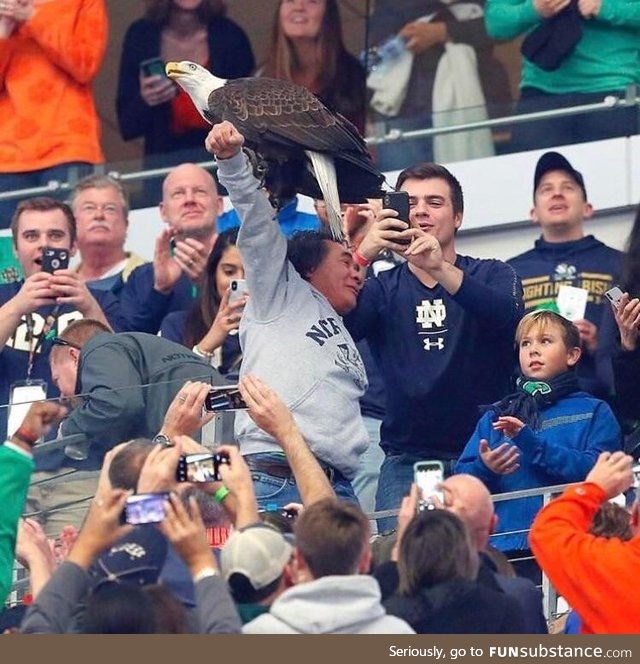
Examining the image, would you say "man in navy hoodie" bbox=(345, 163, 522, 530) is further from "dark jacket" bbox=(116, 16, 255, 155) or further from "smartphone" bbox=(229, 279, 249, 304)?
"dark jacket" bbox=(116, 16, 255, 155)

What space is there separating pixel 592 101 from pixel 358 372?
12.8 ft

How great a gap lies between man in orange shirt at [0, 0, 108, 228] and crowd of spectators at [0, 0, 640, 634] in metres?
0.05

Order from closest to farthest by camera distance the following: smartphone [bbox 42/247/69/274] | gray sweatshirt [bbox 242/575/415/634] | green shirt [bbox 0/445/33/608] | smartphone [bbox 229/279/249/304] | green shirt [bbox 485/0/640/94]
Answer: gray sweatshirt [bbox 242/575/415/634] < green shirt [bbox 0/445/33/608] < smartphone [bbox 229/279/249/304] < smartphone [bbox 42/247/69/274] < green shirt [bbox 485/0/640/94]

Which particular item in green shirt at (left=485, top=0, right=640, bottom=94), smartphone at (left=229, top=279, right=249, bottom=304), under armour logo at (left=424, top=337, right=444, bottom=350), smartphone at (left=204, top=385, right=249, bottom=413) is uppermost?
green shirt at (left=485, top=0, right=640, bottom=94)

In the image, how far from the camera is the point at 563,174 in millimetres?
12812

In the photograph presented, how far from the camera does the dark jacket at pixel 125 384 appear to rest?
9.67 metres

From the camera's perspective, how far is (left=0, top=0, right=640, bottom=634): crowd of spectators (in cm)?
819

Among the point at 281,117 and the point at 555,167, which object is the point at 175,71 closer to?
the point at 281,117

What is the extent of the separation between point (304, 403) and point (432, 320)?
3.63ft

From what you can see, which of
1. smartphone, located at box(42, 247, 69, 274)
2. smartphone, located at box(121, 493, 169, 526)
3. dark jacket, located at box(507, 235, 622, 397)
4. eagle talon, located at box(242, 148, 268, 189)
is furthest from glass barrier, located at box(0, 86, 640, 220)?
smartphone, located at box(121, 493, 169, 526)

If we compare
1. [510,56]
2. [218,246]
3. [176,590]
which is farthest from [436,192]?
[510,56]

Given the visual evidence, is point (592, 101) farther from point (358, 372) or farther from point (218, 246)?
point (358, 372)

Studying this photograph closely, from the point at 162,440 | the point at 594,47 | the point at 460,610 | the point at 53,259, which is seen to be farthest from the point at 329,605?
the point at 594,47

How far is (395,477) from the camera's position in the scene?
10.8 meters
